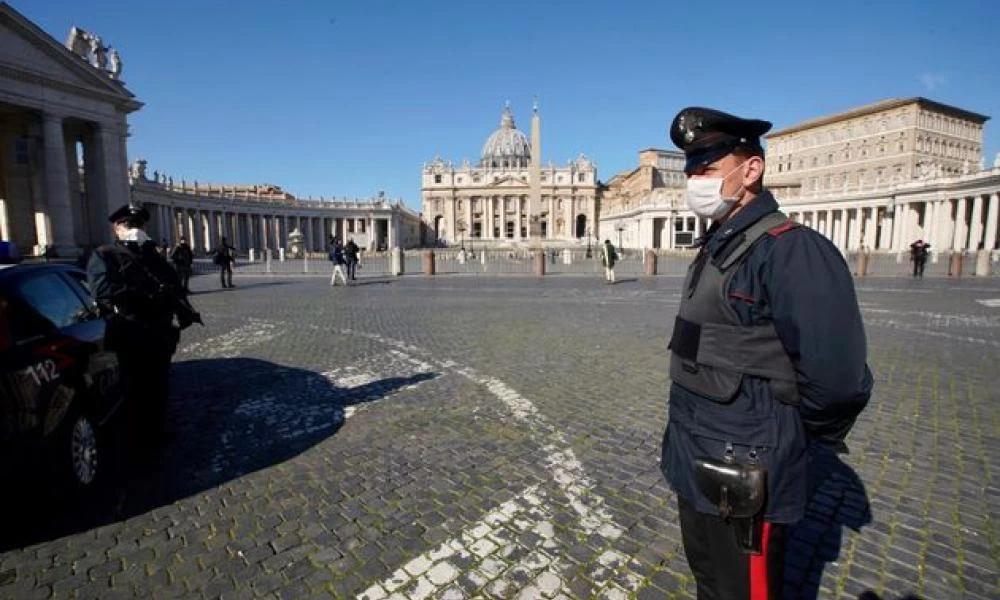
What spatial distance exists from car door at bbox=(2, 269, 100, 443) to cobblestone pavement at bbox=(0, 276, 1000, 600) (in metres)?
0.73

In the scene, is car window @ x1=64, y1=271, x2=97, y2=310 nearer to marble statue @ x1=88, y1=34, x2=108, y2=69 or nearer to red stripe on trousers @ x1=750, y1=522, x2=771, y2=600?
red stripe on trousers @ x1=750, y1=522, x2=771, y2=600

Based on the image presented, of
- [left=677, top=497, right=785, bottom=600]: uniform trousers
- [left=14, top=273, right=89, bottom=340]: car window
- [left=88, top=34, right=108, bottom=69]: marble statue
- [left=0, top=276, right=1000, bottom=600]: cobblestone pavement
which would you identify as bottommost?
[left=0, top=276, right=1000, bottom=600]: cobblestone pavement

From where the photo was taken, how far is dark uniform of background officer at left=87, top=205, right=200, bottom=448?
3.82m

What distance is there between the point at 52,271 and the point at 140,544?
2286 millimetres

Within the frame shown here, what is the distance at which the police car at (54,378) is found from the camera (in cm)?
278

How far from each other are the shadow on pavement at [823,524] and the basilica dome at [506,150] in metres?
109

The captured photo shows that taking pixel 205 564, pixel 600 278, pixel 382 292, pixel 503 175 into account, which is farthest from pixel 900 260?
pixel 503 175

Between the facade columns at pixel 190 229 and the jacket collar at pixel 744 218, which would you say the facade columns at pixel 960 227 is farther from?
the facade columns at pixel 190 229

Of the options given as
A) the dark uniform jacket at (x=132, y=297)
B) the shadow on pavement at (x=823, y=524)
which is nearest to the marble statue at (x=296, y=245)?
the dark uniform jacket at (x=132, y=297)

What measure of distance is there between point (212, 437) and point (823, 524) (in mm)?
4689

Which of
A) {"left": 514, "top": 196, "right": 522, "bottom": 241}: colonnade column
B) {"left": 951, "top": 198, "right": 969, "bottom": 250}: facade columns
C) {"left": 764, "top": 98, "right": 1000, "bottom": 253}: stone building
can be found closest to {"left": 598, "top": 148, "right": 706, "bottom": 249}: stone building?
{"left": 764, "top": 98, "right": 1000, "bottom": 253}: stone building

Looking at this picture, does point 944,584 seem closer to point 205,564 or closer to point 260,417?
point 205,564

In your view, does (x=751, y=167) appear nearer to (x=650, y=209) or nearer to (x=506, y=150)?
(x=650, y=209)

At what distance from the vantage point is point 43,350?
122 inches
